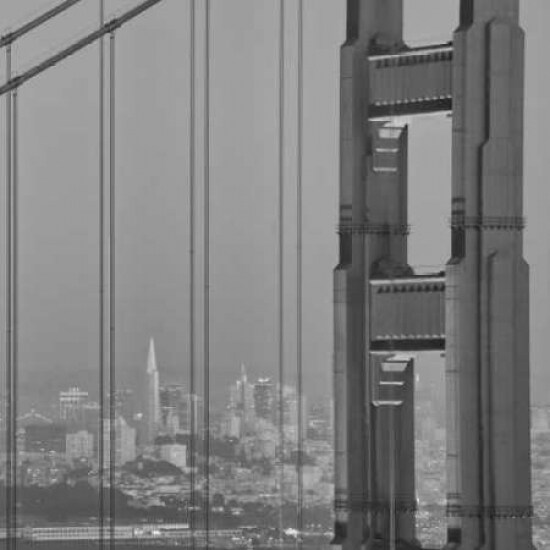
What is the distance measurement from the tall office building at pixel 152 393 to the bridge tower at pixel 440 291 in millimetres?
4884

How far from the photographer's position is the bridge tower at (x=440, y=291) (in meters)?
20.3

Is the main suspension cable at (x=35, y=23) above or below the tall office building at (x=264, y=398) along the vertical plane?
above

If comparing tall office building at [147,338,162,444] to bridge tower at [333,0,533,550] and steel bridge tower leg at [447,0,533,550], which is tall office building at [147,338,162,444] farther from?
steel bridge tower leg at [447,0,533,550]

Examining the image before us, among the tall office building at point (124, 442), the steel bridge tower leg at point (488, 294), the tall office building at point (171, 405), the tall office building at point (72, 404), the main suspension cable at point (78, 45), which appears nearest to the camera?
the steel bridge tower leg at point (488, 294)

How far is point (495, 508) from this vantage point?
67.2 feet

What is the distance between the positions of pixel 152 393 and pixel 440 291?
673 cm

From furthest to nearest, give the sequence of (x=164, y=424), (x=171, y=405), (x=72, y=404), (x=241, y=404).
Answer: (x=171, y=405), (x=164, y=424), (x=72, y=404), (x=241, y=404)

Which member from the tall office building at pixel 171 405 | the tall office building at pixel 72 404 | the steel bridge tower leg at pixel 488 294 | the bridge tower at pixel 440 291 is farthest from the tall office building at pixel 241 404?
the steel bridge tower leg at pixel 488 294

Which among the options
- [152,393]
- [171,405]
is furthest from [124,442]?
[171,405]

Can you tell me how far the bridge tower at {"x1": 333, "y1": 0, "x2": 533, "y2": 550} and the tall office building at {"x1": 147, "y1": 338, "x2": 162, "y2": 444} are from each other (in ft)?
16.0

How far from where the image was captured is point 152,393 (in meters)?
26.7

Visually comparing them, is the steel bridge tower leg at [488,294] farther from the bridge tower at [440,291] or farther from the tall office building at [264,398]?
the tall office building at [264,398]

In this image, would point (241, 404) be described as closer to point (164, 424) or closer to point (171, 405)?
point (164, 424)

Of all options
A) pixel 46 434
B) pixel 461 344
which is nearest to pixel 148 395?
pixel 46 434
